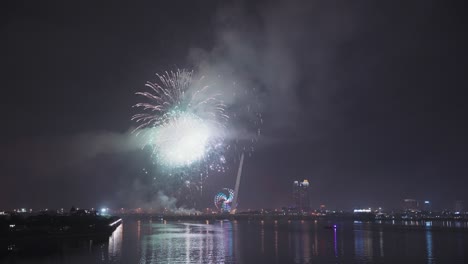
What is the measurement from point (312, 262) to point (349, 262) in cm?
362

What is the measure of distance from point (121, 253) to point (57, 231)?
26041 millimetres

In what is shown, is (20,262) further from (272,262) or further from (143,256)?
(272,262)

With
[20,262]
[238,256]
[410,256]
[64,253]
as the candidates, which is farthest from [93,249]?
[410,256]

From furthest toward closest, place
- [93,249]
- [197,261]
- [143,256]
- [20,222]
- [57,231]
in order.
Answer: [20,222], [57,231], [93,249], [143,256], [197,261]

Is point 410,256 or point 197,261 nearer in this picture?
point 197,261

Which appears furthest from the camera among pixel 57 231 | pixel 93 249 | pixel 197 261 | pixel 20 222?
pixel 20 222

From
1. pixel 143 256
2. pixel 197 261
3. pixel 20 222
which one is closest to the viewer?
pixel 197 261

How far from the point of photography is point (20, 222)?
75.9 metres

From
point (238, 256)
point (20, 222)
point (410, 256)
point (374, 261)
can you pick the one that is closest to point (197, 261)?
point (238, 256)

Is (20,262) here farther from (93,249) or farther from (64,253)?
(93,249)

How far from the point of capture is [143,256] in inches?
1775

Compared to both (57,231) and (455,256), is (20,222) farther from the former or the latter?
(455,256)

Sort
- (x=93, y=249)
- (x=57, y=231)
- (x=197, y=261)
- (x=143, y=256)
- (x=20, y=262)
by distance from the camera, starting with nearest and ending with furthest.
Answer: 1. (x=20, y=262)
2. (x=197, y=261)
3. (x=143, y=256)
4. (x=93, y=249)
5. (x=57, y=231)

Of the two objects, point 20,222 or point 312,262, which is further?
point 20,222
